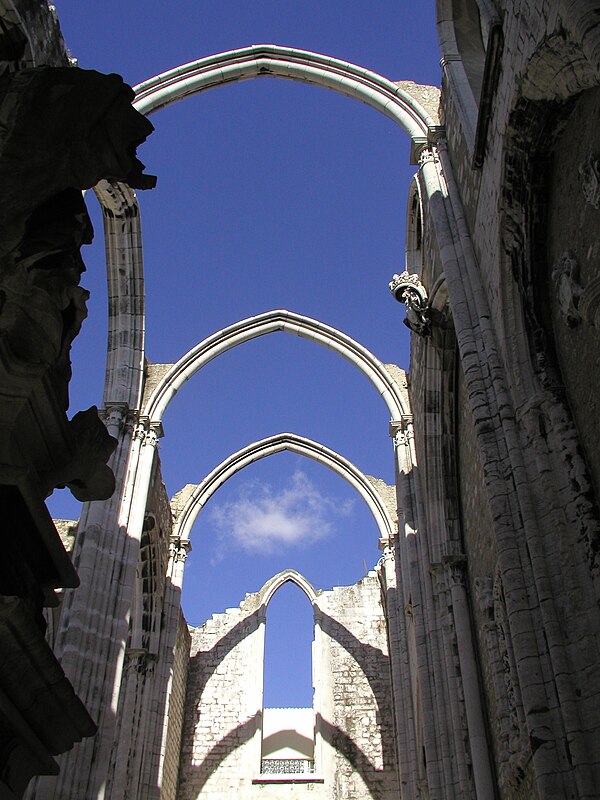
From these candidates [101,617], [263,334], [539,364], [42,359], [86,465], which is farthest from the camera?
[263,334]

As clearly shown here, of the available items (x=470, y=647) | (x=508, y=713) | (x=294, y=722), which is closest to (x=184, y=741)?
(x=294, y=722)

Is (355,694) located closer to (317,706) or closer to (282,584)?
(317,706)

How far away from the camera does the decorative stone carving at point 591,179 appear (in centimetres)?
436

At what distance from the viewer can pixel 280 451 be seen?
57.3 ft

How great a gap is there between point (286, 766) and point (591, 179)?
15.3 meters

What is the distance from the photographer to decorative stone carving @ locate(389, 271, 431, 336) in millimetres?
8852

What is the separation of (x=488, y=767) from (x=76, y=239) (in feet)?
20.8

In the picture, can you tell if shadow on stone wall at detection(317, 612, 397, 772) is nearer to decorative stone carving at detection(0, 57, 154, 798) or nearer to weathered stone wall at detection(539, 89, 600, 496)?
weathered stone wall at detection(539, 89, 600, 496)

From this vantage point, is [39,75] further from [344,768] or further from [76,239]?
[344,768]

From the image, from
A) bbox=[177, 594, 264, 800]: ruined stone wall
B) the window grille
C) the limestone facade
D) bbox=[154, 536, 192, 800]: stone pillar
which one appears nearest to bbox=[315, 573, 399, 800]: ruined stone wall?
the limestone facade

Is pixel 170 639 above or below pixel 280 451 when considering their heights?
below

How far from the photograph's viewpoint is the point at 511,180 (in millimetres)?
5594

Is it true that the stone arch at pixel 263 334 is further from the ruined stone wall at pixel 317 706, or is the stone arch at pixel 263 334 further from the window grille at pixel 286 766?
the window grille at pixel 286 766

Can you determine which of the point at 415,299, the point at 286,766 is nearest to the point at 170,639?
the point at 286,766
